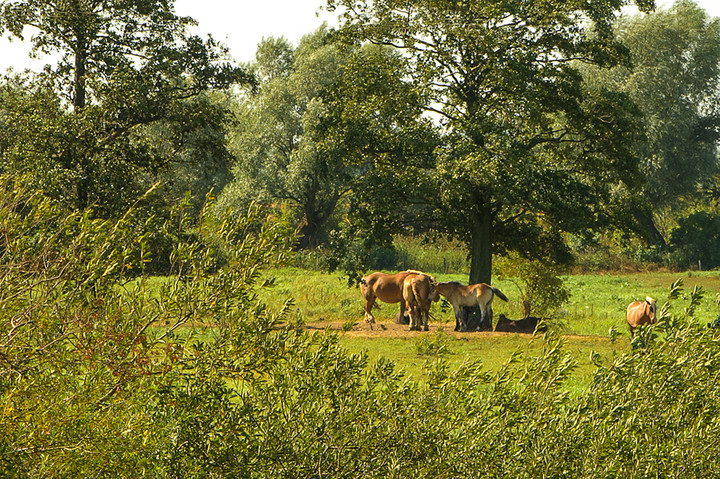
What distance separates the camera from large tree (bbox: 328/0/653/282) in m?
21.4

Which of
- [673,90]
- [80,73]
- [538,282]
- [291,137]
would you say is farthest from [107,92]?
[673,90]

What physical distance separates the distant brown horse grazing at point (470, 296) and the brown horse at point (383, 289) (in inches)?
52.0

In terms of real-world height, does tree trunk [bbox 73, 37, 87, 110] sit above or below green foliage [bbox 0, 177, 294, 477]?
above

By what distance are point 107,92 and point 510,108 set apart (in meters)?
10.7

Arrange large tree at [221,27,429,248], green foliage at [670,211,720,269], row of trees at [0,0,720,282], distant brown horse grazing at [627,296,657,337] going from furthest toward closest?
green foliage at [670,211,720,269] < large tree at [221,27,429,248] < row of trees at [0,0,720,282] < distant brown horse grazing at [627,296,657,337]

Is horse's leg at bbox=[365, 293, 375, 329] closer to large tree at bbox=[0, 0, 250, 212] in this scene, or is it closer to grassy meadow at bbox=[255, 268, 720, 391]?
grassy meadow at bbox=[255, 268, 720, 391]

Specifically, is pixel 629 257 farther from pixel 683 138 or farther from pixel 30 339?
pixel 30 339

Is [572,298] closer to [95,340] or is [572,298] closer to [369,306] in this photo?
[369,306]

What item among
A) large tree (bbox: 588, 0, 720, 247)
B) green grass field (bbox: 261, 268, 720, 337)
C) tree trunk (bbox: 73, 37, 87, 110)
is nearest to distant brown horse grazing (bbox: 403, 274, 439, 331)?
green grass field (bbox: 261, 268, 720, 337)

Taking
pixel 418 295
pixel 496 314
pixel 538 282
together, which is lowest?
pixel 496 314

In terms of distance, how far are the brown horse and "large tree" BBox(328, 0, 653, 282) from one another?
2.34 m

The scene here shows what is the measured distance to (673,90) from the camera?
162ft

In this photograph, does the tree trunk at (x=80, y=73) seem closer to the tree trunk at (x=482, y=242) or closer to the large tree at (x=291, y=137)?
the tree trunk at (x=482, y=242)

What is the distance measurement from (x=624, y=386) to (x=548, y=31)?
61.5 feet
